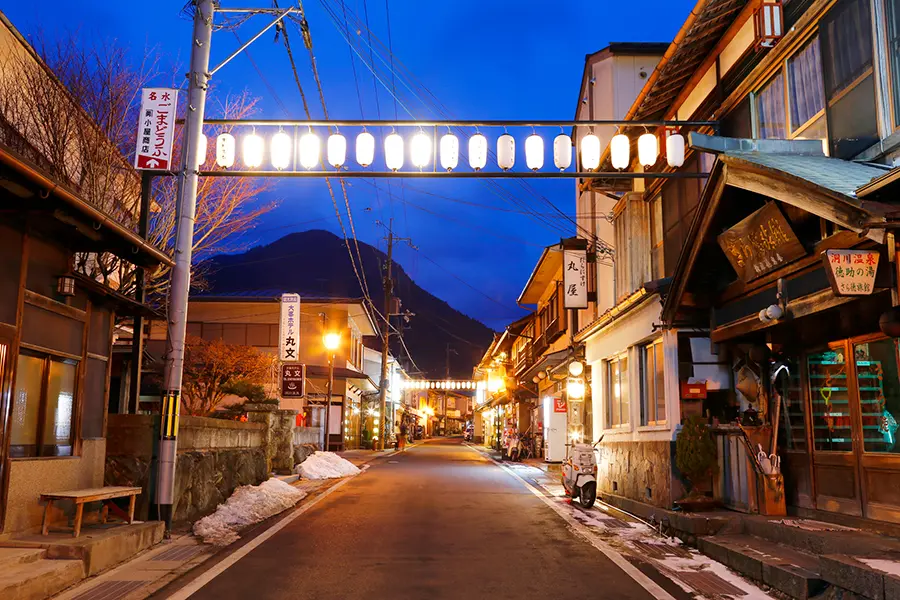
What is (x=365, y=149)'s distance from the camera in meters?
15.7

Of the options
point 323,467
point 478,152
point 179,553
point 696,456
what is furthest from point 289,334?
point 696,456

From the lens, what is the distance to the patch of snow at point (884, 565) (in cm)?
608

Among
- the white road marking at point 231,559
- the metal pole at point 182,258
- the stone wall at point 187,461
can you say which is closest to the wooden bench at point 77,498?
the metal pole at point 182,258

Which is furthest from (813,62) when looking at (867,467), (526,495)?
(526,495)

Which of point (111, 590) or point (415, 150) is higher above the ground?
point (415, 150)

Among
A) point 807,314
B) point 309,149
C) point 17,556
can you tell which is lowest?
point 17,556

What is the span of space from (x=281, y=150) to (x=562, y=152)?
594cm

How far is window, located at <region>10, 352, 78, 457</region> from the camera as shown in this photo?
30.7 ft

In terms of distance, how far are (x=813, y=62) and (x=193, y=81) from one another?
1009 cm

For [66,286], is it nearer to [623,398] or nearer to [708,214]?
[708,214]

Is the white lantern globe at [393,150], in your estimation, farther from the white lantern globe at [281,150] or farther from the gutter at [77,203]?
the gutter at [77,203]

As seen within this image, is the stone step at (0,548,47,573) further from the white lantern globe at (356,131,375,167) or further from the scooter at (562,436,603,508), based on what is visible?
the scooter at (562,436,603,508)

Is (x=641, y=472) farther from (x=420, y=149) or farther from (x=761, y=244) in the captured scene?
(x=420, y=149)

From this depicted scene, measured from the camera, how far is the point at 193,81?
1291 cm
